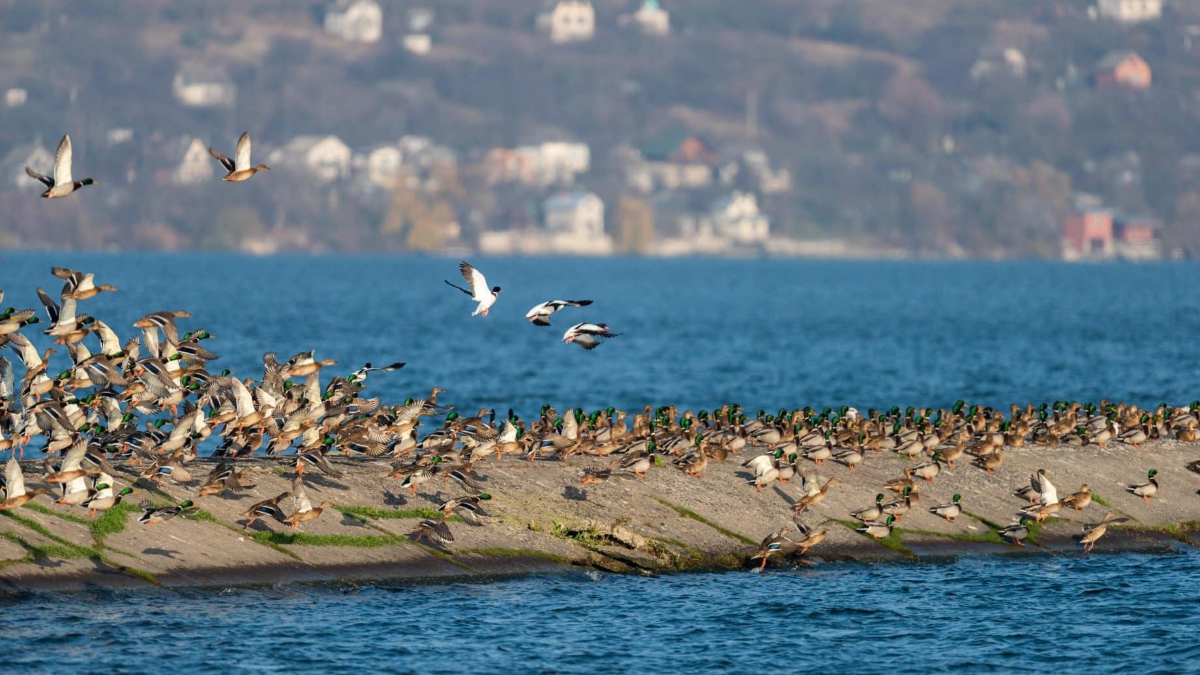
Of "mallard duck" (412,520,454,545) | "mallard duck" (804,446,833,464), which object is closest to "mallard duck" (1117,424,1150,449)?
"mallard duck" (804,446,833,464)

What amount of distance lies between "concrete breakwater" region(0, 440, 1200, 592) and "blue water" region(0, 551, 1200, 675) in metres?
0.55

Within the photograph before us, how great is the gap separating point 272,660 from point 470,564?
16.4ft

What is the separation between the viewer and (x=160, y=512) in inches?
968

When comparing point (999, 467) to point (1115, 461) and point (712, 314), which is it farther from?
point (712, 314)

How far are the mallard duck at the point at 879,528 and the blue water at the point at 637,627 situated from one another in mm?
1385

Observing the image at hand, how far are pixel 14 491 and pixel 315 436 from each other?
5.05 meters

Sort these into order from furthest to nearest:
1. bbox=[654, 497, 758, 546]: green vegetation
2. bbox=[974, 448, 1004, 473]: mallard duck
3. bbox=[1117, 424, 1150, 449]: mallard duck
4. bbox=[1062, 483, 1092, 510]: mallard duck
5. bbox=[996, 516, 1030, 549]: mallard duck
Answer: bbox=[1117, 424, 1150, 449]: mallard duck, bbox=[974, 448, 1004, 473]: mallard duck, bbox=[1062, 483, 1092, 510]: mallard duck, bbox=[996, 516, 1030, 549]: mallard duck, bbox=[654, 497, 758, 546]: green vegetation

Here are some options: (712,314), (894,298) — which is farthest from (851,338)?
(894,298)

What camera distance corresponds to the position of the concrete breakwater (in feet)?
79.2

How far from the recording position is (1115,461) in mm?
34312

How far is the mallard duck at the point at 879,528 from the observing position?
28.6 meters

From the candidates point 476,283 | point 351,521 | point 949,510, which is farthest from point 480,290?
point 949,510

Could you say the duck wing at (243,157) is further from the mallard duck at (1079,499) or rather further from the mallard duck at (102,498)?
the mallard duck at (1079,499)

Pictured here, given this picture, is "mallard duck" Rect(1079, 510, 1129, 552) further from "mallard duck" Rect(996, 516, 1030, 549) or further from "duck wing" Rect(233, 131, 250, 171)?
"duck wing" Rect(233, 131, 250, 171)
